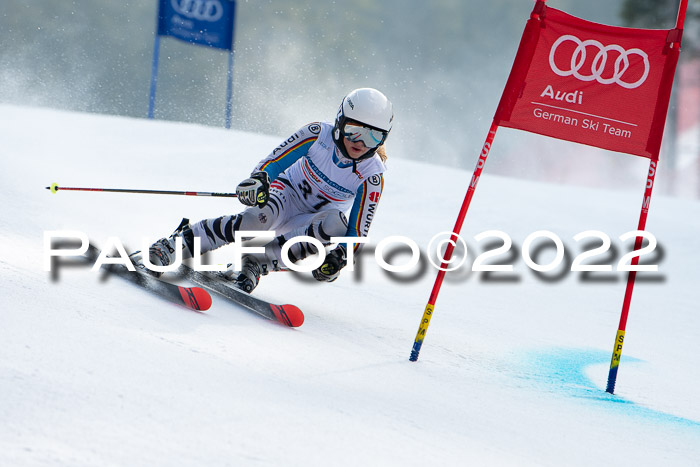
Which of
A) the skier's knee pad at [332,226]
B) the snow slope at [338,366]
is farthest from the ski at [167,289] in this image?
the skier's knee pad at [332,226]

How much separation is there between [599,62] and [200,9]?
13.2 metres

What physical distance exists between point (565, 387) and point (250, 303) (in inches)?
60.2

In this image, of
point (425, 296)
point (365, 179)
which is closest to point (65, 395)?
point (365, 179)

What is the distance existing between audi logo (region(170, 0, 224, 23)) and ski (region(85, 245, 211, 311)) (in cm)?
1246

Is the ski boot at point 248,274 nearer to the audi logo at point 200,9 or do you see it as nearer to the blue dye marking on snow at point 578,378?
the blue dye marking on snow at point 578,378

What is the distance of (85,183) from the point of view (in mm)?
7797

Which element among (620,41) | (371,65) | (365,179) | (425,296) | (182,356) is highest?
(371,65)

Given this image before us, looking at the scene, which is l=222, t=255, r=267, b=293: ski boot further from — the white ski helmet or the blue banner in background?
the blue banner in background

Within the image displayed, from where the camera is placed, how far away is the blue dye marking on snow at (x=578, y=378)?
10.4 ft

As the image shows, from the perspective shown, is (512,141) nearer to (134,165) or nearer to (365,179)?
(134,165)

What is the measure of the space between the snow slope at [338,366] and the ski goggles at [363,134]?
940 mm

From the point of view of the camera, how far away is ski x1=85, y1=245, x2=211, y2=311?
128 inches

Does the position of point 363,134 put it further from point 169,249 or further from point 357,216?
point 169,249

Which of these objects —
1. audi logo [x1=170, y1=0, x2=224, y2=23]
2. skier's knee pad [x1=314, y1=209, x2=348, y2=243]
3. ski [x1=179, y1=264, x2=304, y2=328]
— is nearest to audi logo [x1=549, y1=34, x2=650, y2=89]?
skier's knee pad [x1=314, y1=209, x2=348, y2=243]
